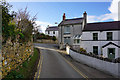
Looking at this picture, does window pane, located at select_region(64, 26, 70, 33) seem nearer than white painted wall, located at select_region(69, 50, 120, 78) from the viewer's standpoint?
No

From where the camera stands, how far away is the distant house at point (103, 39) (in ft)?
66.6

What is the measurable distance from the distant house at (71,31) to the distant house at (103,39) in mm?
1836

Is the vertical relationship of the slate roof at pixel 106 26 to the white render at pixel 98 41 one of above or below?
above

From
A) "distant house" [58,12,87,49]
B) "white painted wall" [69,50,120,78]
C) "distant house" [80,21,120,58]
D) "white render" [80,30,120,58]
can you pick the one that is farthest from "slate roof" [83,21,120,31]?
"white painted wall" [69,50,120,78]

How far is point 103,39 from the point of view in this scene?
864 inches

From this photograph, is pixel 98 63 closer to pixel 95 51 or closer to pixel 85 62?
pixel 85 62

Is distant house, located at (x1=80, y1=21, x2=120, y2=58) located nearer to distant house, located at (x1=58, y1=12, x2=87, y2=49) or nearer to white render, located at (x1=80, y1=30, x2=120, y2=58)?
white render, located at (x1=80, y1=30, x2=120, y2=58)

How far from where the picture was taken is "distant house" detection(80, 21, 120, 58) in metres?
20.3

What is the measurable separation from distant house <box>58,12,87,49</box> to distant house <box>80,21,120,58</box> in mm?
1836

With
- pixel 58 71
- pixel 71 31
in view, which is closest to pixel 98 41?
pixel 71 31

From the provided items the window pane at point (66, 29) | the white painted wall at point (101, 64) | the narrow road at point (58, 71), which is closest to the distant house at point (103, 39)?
the window pane at point (66, 29)

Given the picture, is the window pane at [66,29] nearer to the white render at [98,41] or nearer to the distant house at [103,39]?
the distant house at [103,39]

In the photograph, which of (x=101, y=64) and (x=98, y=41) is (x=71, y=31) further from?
(x=101, y=64)

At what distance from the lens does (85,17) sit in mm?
27031
